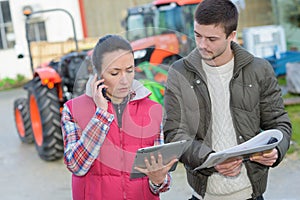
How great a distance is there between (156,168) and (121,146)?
24cm

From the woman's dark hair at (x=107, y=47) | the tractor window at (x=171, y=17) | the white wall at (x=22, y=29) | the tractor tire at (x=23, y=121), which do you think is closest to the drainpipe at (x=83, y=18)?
the white wall at (x=22, y=29)

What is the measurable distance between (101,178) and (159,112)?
0.37m

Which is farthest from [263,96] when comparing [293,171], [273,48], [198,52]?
[273,48]

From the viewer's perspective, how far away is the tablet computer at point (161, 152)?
2.06 m

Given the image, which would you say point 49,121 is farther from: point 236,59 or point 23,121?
point 236,59

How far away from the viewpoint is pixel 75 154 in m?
2.28

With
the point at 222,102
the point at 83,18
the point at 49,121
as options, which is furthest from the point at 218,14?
the point at 83,18

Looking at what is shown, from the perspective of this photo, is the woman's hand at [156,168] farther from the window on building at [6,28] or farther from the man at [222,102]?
the window on building at [6,28]

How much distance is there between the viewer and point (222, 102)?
250 centimetres

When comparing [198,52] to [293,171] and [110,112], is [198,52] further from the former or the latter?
[293,171]

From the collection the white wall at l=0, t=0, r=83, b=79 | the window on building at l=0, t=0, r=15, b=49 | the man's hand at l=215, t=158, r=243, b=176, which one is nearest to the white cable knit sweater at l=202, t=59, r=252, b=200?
the man's hand at l=215, t=158, r=243, b=176

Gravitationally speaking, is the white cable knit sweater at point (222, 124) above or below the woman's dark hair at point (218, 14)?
below

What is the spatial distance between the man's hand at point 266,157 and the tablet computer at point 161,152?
0.33 metres

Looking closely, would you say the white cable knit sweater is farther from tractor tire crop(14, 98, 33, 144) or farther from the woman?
tractor tire crop(14, 98, 33, 144)
